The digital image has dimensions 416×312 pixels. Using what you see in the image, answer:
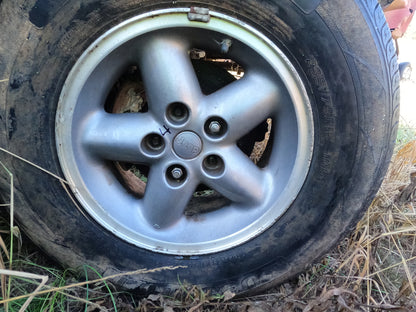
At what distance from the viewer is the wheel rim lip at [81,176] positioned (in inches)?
42.2

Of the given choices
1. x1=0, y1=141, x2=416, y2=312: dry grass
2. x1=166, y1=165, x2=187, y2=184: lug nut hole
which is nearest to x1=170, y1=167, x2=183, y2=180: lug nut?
x1=166, y1=165, x2=187, y2=184: lug nut hole

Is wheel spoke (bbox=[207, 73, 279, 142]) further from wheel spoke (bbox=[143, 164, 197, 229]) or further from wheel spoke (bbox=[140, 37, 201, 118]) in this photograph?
wheel spoke (bbox=[143, 164, 197, 229])

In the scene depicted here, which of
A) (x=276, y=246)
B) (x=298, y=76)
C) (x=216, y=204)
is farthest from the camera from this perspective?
(x=216, y=204)

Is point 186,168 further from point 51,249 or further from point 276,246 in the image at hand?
point 51,249

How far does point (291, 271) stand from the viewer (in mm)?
1227

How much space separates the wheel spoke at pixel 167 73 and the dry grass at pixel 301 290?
573 millimetres

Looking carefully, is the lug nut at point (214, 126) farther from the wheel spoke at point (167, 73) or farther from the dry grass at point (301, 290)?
the dry grass at point (301, 290)

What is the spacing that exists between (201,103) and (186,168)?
22 cm

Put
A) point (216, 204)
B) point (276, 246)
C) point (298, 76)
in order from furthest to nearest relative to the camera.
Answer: point (216, 204) → point (276, 246) → point (298, 76)

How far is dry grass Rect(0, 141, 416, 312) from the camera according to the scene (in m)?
1.11

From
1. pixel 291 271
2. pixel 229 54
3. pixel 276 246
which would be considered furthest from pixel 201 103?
pixel 291 271

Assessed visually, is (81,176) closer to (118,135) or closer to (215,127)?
(118,135)

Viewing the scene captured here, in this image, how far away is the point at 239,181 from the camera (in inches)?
49.0

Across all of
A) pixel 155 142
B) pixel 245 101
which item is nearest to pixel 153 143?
pixel 155 142
